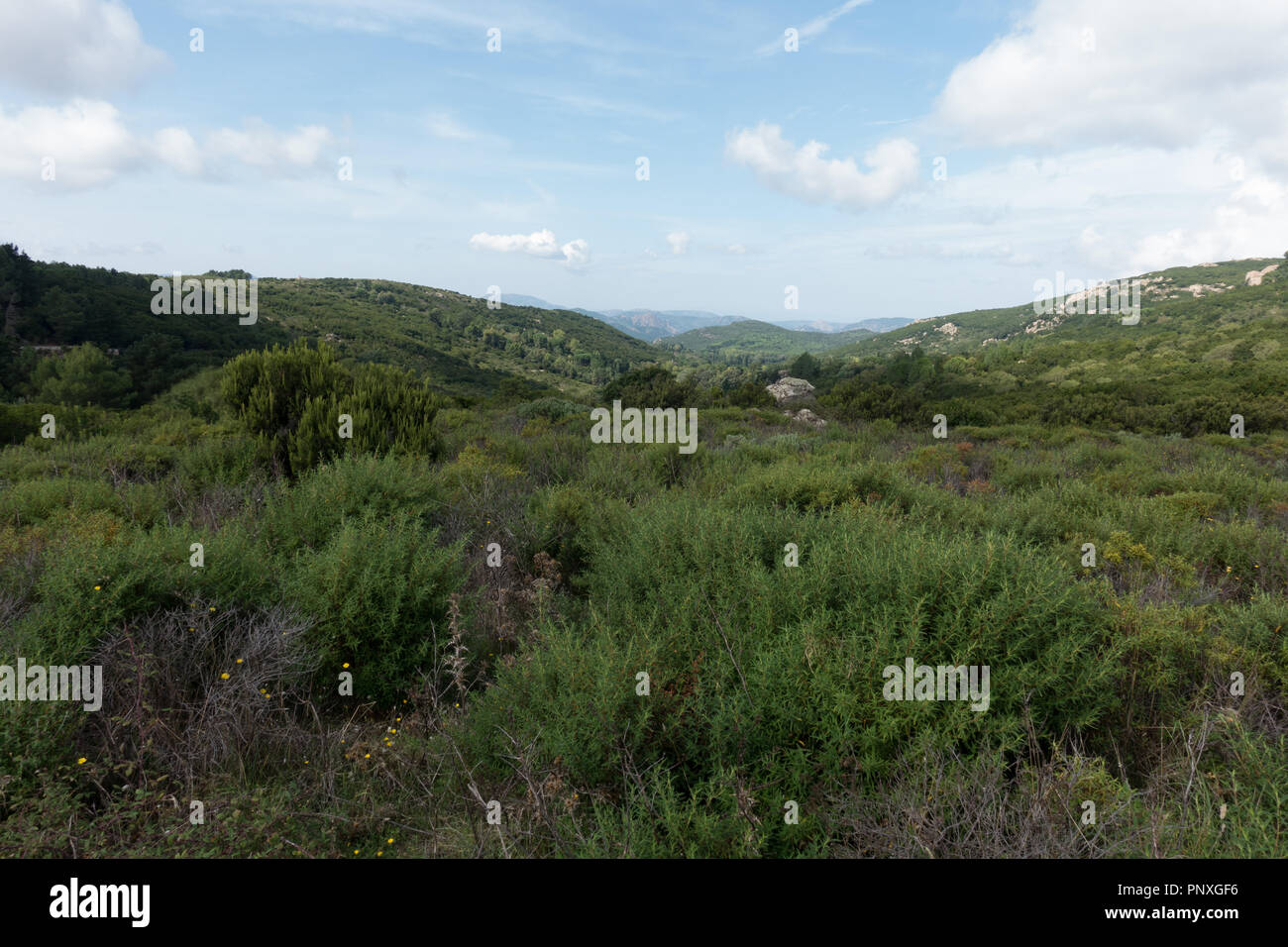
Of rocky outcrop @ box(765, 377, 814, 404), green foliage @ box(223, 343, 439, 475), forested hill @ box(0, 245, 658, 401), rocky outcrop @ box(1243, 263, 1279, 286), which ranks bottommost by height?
green foliage @ box(223, 343, 439, 475)

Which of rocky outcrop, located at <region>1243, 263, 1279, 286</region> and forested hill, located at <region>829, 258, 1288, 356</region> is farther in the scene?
rocky outcrop, located at <region>1243, 263, 1279, 286</region>

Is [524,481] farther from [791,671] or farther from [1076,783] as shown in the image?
[1076,783]

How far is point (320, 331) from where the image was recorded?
205 ft

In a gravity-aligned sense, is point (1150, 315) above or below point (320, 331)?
above

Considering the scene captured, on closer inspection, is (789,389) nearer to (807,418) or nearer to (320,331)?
(807,418)

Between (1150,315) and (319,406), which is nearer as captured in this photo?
(319,406)

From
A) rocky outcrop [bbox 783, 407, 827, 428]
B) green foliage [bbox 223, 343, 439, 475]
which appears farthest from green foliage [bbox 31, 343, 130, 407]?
rocky outcrop [bbox 783, 407, 827, 428]

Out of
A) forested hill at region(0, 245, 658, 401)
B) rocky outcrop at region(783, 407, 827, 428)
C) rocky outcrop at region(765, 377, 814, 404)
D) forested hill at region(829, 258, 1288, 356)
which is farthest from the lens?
forested hill at region(829, 258, 1288, 356)

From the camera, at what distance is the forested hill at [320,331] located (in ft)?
118

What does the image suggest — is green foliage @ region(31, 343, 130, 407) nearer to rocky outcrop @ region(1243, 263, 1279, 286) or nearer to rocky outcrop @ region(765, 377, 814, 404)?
rocky outcrop @ region(765, 377, 814, 404)

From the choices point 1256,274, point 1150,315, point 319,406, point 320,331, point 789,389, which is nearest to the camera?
point 319,406

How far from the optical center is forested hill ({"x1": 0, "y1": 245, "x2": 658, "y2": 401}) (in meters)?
36.1

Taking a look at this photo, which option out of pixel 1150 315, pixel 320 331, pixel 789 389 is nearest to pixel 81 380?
pixel 789 389
